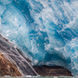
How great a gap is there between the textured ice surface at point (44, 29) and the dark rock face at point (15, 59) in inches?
10.3

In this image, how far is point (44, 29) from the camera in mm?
11453

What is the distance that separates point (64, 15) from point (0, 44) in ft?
11.2

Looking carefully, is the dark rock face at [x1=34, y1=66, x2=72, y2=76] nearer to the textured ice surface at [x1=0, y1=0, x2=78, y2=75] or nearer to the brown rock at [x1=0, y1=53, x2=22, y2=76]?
the textured ice surface at [x1=0, y1=0, x2=78, y2=75]

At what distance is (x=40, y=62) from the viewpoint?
36.9ft

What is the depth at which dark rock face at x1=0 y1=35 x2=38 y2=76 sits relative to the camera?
1048 cm

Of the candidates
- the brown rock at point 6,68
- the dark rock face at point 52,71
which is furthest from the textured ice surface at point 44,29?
the brown rock at point 6,68

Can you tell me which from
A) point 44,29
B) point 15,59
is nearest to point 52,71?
point 15,59

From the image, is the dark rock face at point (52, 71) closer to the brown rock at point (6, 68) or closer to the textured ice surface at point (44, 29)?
the textured ice surface at point (44, 29)

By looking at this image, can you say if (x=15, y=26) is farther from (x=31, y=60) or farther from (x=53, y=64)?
(x=53, y=64)

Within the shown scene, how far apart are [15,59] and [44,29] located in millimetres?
2003

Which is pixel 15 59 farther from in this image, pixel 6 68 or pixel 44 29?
pixel 44 29

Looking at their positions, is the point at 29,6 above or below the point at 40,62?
above

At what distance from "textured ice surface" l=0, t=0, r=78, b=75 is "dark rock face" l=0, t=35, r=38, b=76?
26 cm

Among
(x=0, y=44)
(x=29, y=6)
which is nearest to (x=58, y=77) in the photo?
(x=0, y=44)
